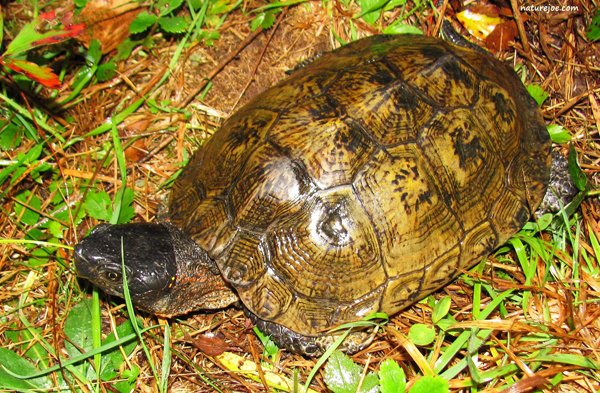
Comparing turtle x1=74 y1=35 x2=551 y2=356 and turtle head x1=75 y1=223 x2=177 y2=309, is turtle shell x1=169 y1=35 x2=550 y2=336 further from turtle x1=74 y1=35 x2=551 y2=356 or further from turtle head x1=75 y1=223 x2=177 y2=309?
turtle head x1=75 y1=223 x2=177 y2=309


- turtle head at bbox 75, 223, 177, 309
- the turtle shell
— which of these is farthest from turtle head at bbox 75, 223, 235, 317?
the turtle shell

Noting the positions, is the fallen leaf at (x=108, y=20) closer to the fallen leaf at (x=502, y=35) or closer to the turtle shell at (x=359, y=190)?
the turtle shell at (x=359, y=190)

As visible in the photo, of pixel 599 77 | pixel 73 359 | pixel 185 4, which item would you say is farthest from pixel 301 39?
pixel 73 359

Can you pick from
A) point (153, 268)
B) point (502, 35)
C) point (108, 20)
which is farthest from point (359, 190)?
point (108, 20)

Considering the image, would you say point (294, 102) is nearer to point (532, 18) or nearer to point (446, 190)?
point (446, 190)

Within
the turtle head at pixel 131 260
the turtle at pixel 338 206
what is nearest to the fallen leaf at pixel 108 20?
the turtle at pixel 338 206

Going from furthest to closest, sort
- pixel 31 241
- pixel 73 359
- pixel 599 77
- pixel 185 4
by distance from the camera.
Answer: pixel 185 4
pixel 599 77
pixel 31 241
pixel 73 359

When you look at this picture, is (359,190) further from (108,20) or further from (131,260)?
(108,20)
